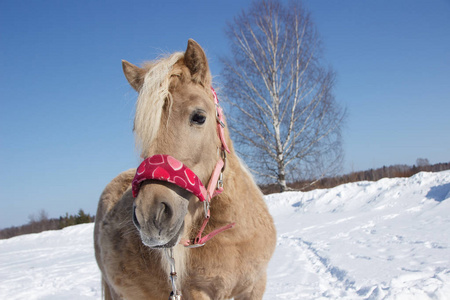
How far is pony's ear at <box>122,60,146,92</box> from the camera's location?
2.26 m

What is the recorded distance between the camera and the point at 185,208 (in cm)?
165

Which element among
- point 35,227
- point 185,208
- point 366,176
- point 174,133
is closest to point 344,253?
point 185,208

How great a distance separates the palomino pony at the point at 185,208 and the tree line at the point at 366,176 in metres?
10.9

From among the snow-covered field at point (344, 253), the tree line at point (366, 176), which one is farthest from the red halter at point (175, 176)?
the tree line at point (366, 176)

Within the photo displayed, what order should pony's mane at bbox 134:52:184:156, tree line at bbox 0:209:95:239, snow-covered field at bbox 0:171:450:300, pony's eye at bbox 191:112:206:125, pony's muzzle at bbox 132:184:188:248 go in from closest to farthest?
pony's muzzle at bbox 132:184:188:248 < pony's mane at bbox 134:52:184:156 < pony's eye at bbox 191:112:206:125 < snow-covered field at bbox 0:171:450:300 < tree line at bbox 0:209:95:239

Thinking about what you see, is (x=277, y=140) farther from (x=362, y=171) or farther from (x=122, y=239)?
(x=122, y=239)

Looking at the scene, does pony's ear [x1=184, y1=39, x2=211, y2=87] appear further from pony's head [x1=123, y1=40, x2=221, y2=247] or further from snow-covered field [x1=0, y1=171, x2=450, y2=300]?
snow-covered field [x1=0, y1=171, x2=450, y2=300]

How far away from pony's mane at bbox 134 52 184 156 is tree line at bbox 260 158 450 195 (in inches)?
453

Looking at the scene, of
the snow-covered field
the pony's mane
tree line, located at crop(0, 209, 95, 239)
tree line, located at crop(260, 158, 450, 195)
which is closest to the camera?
the pony's mane

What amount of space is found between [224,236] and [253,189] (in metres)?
0.69

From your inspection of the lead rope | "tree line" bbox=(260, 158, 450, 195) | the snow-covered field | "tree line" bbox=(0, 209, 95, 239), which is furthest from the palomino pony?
"tree line" bbox=(0, 209, 95, 239)

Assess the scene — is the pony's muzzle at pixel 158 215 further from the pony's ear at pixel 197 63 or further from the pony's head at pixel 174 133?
the pony's ear at pixel 197 63

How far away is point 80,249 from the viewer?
9523 mm

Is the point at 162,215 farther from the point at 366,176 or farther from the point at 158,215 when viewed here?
the point at 366,176
